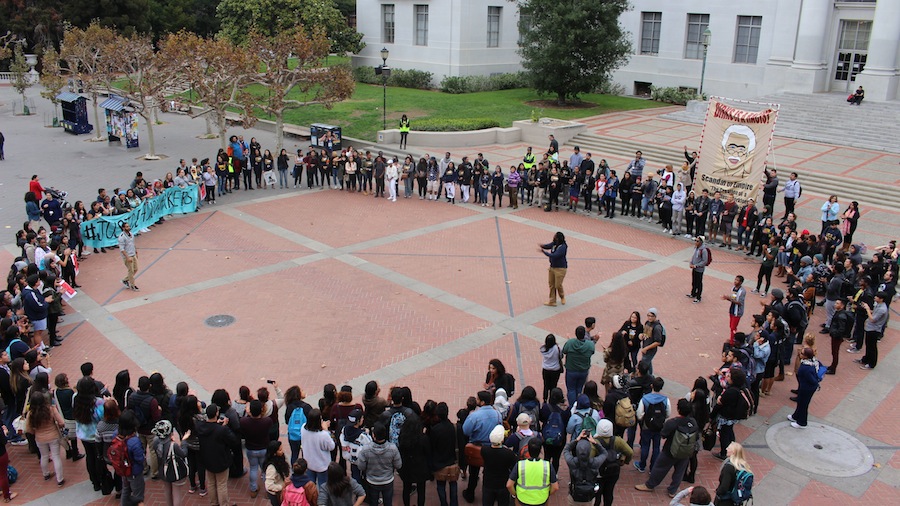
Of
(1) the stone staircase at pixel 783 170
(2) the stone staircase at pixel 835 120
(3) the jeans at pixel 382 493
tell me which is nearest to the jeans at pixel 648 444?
(3) the jeans at pixel 382 493

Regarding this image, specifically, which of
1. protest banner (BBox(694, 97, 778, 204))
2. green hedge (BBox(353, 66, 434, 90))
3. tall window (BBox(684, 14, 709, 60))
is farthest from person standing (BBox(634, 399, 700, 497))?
green hedge (BBox(353, 66, 434, 90))

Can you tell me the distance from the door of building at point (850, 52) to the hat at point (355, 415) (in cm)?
3493

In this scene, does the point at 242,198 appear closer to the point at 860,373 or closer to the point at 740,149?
the point at 740,149

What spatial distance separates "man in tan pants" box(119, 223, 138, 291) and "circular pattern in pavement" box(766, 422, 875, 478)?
42.5 ft

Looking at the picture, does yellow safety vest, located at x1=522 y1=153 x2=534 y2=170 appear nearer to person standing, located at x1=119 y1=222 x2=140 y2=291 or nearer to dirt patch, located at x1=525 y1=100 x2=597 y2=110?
person standing, located at x1=119 y1=222 x2=140 y2=291

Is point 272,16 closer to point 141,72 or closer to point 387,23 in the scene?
point 387,23

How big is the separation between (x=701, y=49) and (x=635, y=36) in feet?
13.7

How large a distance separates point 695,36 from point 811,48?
696cm

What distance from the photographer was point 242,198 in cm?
2389

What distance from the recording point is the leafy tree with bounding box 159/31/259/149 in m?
26.6

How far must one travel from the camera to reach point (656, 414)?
30.5 ft

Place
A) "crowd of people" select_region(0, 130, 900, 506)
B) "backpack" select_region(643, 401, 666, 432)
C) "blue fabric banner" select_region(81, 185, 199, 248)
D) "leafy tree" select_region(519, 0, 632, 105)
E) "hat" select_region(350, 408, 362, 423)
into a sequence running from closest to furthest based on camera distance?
"crowd of people" select_region(0, 130, 900, 506), "hat" select_region(350, 408, 362, 423), "backpack" select_region(643, 401, 666, 432), "blue fabric banner" select_region(81, 185, 199, 248), "leafy tree" select_region(519, 0, 632, 105)

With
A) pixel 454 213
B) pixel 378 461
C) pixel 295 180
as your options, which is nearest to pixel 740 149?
pixel 454 213

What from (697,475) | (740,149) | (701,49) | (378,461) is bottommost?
(697,475)
